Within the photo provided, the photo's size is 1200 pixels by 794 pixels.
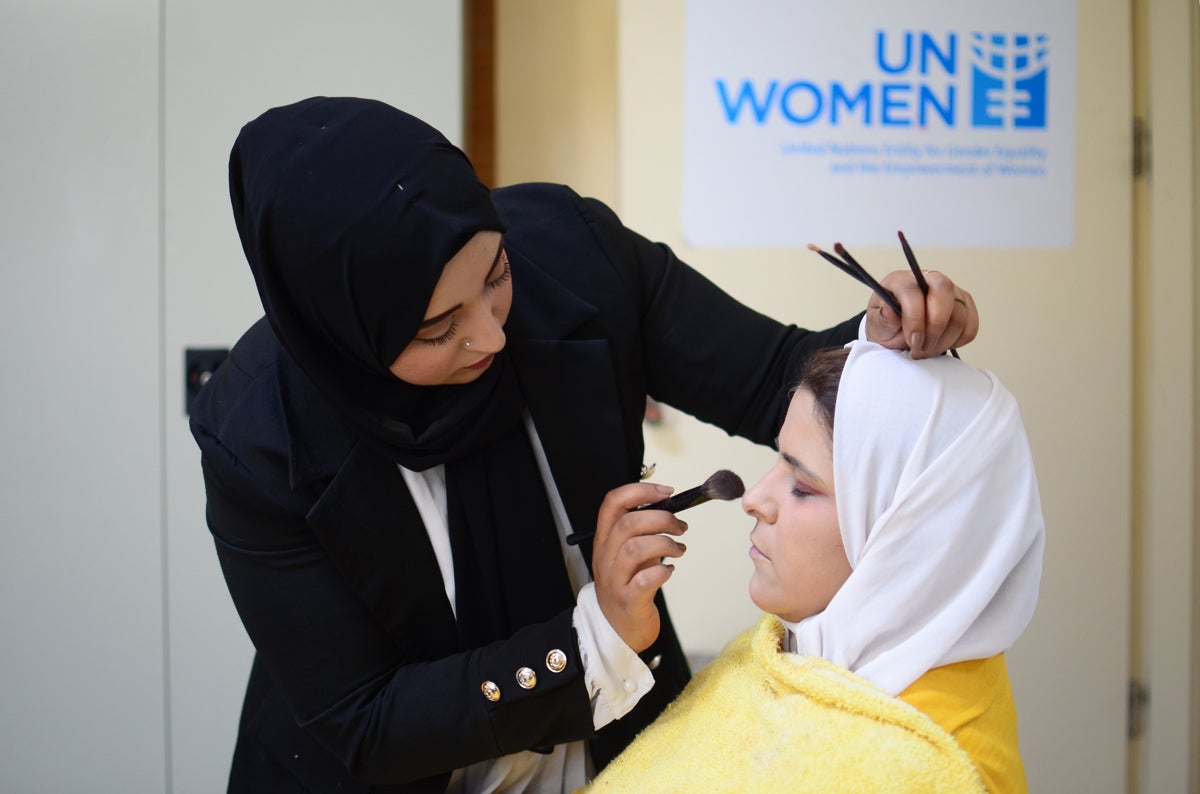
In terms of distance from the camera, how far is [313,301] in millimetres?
881

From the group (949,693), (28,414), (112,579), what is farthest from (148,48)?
(949,693)

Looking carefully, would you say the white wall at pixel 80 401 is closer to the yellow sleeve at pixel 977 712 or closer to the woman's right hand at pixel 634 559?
the woman's right hand at pixel 634 559

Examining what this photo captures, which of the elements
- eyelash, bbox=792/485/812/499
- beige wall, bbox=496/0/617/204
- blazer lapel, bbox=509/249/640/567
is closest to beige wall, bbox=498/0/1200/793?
beige wall, bbox=496/0/617/204

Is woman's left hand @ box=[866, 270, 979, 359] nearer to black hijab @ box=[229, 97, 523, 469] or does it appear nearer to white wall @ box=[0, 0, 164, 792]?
black hijab @ box=[229, 97, 523, 469]

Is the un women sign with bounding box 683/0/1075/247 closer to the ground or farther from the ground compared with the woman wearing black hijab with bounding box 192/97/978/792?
farther from the ground

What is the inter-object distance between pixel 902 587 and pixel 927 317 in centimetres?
25

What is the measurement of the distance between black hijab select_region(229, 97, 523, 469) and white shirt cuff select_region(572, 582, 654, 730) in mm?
326

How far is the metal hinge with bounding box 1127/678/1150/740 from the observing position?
227 cm

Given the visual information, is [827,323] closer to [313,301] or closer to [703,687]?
[703,687]

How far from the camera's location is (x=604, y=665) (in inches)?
37.0

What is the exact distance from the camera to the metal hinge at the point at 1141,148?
2.17 metres

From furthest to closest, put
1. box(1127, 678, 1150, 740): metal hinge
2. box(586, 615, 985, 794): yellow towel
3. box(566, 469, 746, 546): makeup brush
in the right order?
box(1127, 678, 1150, 740): metal hinge → box(566, 469, 746, 546): makeup brush → box(586, 615, 985, 794): yellow towel

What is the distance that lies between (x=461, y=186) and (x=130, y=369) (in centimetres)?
131

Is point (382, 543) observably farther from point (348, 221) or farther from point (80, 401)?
point (80, 401)
